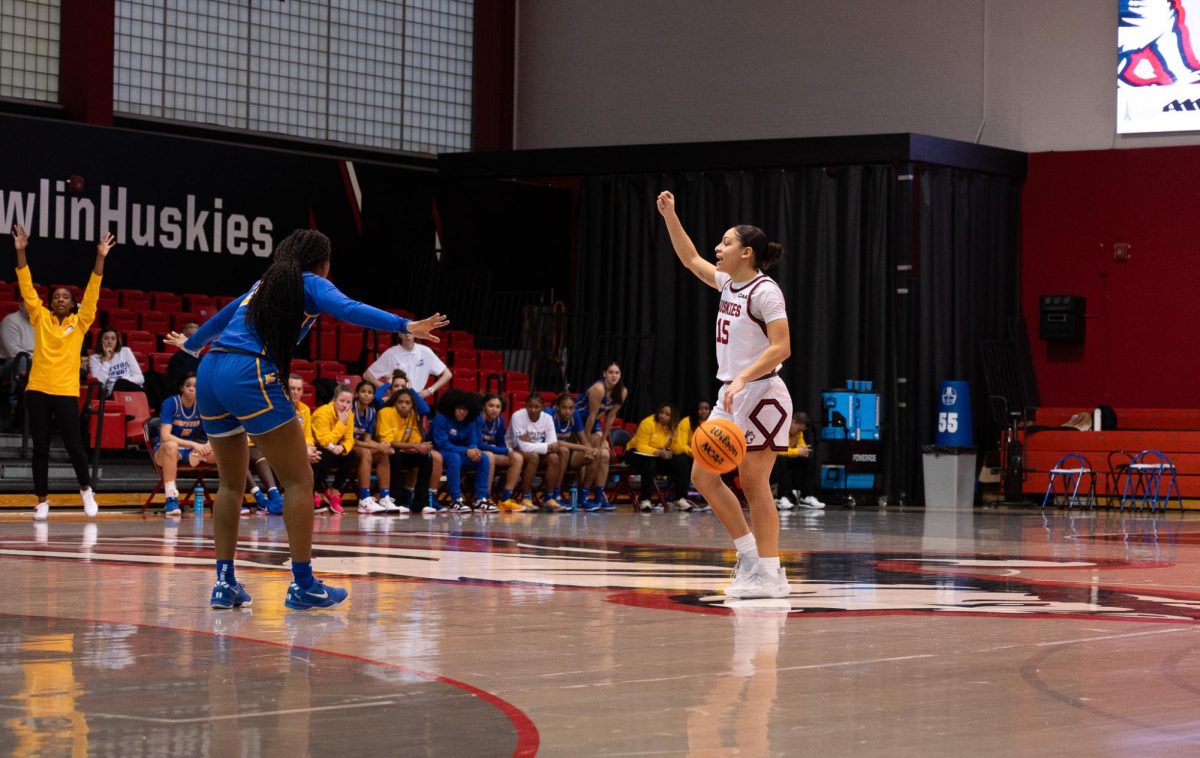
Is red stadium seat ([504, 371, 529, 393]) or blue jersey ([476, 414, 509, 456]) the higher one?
red stadium seat ([504, 371, 529, 393])

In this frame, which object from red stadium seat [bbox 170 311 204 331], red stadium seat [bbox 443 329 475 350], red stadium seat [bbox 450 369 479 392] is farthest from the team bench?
red stadium seat [bbox 170 311 204 331]

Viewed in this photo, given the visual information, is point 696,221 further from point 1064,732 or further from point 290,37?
point 1064,732

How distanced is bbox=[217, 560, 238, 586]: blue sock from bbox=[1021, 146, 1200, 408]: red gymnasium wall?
53.7 feet

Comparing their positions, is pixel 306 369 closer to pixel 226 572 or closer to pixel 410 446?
pixel 410 446

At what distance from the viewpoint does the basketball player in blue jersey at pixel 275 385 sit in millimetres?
6121

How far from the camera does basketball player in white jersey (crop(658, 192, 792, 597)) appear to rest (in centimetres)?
698

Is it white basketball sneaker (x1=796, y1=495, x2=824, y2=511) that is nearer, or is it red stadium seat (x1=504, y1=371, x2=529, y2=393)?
white basketball sneaker (x1=796, y1=495, x2=824, y2=511)

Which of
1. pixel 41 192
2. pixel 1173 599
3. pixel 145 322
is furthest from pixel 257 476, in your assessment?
pixel 1173 599

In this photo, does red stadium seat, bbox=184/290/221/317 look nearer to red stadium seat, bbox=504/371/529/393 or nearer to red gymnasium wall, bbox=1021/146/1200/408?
red stadium seat, bbox=504/371/529/393

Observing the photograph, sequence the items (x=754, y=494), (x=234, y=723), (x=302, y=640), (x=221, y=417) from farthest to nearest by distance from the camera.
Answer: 1. (x=754, y=494)
2. (x=221, y=417)
3. (x=302, y=640)
4. (x=234, y=723)

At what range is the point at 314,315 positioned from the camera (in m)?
6.27

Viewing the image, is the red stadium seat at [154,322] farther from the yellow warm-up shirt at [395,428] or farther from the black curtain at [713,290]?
the black curtain at [713,290]

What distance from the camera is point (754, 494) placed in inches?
279

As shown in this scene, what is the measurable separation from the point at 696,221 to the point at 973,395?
425 cm
